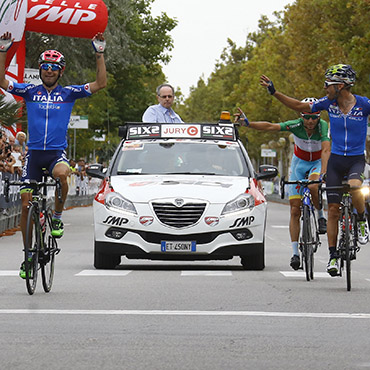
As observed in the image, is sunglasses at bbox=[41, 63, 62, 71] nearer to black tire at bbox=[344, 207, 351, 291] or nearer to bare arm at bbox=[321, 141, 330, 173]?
black tire at bbox=[344, 207, 351, 291]

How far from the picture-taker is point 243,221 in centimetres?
1441

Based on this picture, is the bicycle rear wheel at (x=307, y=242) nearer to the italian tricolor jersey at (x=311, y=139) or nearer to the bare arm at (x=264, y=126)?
the italian tricolor jersey at (x=311, y=139)

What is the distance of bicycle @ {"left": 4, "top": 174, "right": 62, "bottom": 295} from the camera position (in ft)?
37.3

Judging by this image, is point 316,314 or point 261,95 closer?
point 316,314

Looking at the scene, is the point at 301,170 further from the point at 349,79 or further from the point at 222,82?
the point at 222,82

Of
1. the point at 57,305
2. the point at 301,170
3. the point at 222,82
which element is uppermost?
the point at 222,82

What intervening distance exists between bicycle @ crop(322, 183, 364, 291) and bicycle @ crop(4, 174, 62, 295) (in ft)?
9.15

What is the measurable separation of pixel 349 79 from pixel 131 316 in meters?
4.23

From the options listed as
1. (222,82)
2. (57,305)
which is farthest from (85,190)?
(222,82)

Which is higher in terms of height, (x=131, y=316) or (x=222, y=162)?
(x=222, y=162)

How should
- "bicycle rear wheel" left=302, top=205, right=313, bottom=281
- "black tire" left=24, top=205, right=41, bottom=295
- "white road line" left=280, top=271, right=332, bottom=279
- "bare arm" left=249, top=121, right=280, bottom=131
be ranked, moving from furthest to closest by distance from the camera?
"bare arm" left=249, top=121, right=280, bottom=131 → "white road line" left=280, top=271, right=332, bottom=279 → "bicycle rear wheel" left=302, top=205, right=313, bottom=281 → "black tire" left=24, top=205, right=41, bottom=295

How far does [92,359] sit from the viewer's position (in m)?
7.33

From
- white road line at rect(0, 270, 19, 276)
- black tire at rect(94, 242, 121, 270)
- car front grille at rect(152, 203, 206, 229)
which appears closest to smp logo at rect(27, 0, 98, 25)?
black tire at rect(94, 242, 121, 270)

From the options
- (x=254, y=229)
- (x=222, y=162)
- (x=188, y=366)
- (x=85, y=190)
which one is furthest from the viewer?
(x=85, y=190)
